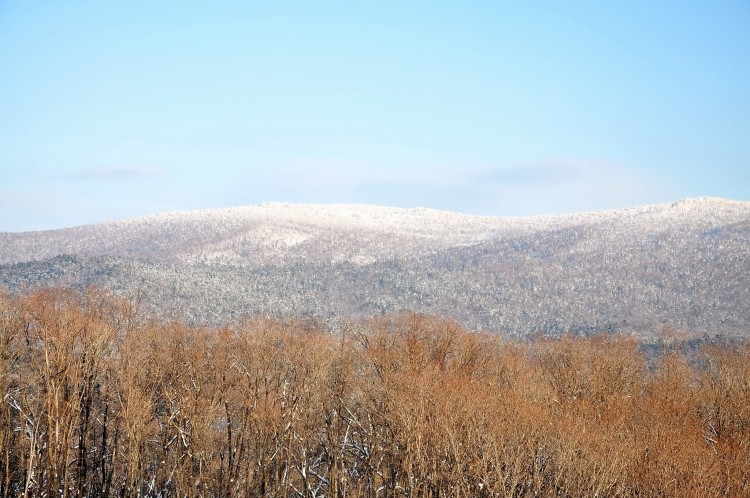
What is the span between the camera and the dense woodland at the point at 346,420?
27609 millimetres

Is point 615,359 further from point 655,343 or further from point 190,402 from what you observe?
point 655,343

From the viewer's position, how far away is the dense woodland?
90.6 ft

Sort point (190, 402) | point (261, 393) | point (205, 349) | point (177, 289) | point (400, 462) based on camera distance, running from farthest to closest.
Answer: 1. point (177, 289)
2. point (205, 349)
3. point (261, 393)
4. point (190, 402)
5. point (400, 462)

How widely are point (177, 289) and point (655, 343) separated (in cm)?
12328

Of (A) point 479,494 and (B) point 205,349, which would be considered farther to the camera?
(B) point 205,349

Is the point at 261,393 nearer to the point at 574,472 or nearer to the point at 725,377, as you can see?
the point at 574,472

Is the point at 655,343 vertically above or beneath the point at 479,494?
beneath

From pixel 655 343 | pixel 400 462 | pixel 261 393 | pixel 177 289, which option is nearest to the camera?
pixel 400 462

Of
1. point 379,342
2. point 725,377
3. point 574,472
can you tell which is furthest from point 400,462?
point 725,377

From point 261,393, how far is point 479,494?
76.3ft

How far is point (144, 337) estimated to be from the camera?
61.2 meters

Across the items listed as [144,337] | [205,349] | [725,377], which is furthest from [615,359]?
[144,337]

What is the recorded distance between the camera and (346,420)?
47469 mm

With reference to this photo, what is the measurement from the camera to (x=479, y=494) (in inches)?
1069
